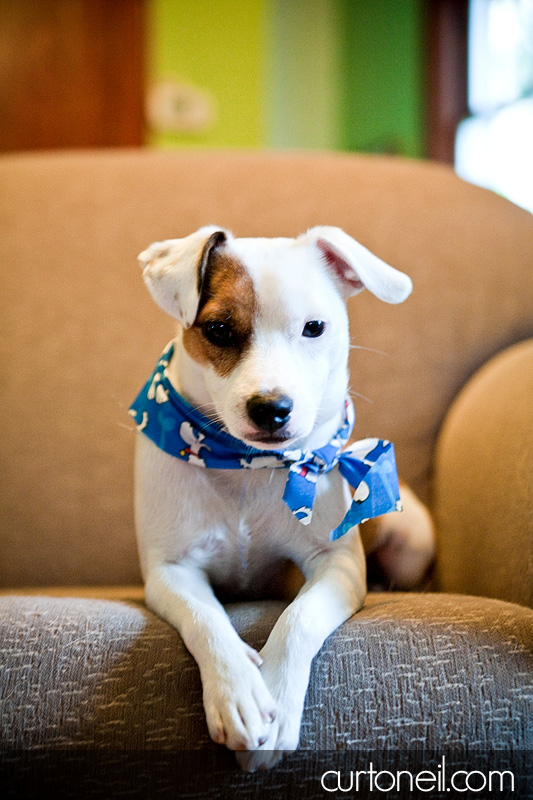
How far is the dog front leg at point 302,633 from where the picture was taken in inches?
26.5

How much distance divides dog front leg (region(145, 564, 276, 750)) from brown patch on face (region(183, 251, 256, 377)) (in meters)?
0.29

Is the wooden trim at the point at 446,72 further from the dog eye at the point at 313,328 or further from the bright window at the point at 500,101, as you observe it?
the dog eye at the point at 313,328

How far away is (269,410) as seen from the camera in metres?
0.77

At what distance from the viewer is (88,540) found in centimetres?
134

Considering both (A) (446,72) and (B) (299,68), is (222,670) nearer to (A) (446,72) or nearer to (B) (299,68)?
(A) (446,72)

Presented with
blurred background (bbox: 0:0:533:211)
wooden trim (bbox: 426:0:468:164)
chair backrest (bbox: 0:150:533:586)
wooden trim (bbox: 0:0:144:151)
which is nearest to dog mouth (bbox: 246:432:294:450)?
chair backrest (bbox: 0:150:533:586)

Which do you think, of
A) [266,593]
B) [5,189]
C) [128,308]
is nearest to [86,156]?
[5,189]

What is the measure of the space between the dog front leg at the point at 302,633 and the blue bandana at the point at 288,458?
0.05 meters

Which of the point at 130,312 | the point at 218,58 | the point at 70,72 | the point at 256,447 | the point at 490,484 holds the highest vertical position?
the point at 218,58

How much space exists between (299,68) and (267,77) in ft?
1.27

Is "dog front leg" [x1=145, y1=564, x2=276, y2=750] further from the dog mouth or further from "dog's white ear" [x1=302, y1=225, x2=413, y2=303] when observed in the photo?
"dog's white ear" [x1=302, y1=225, x2=413, y2=303]

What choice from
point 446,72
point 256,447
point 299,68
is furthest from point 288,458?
point 299,68

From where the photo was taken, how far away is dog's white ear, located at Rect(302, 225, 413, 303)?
90 centimetres

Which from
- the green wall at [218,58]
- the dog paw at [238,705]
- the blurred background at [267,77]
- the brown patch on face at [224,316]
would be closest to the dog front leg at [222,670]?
the dog paw at [238,705]
